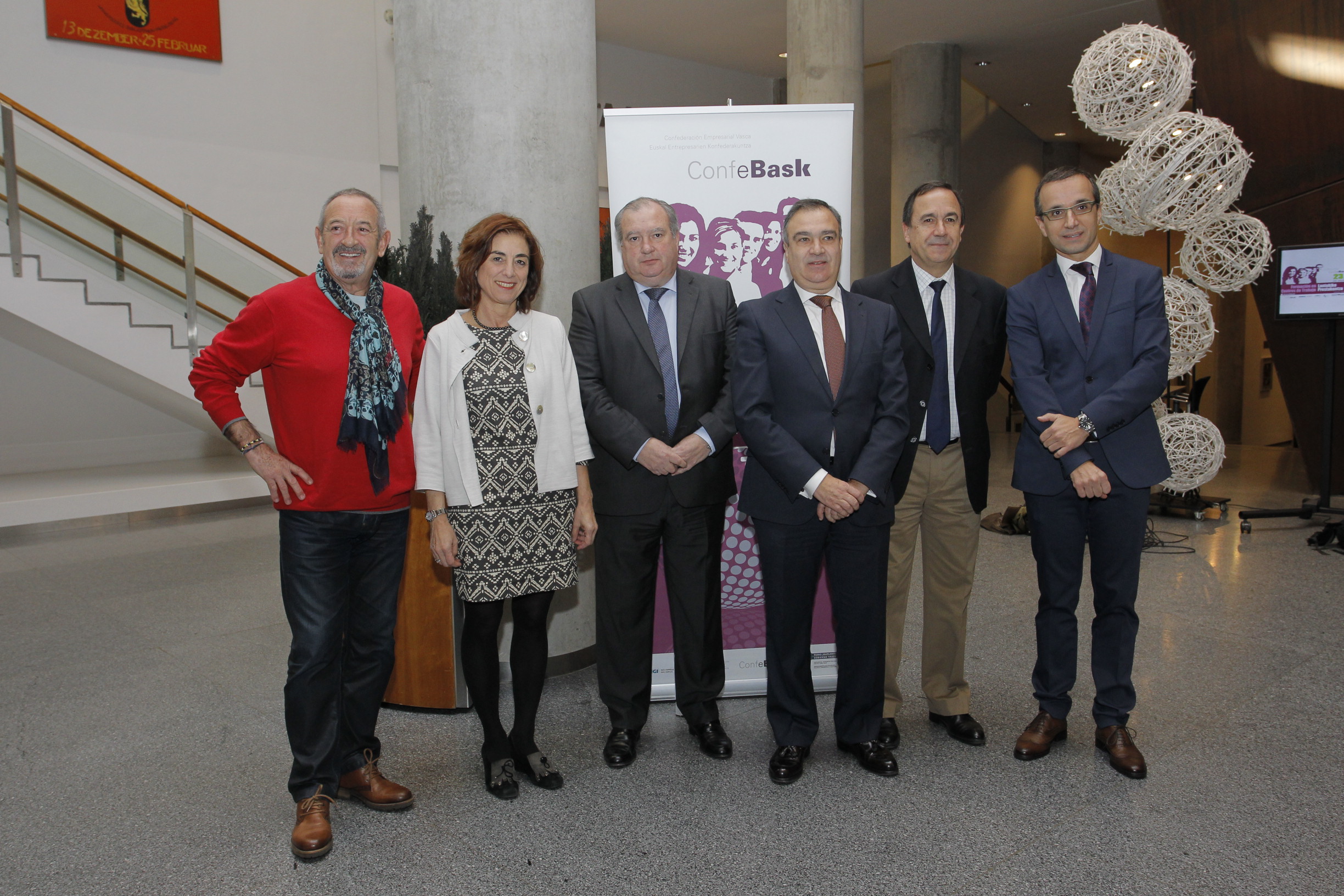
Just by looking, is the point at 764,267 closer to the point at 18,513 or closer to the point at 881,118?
the point at 18,513

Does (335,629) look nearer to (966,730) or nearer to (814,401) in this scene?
(814,401)

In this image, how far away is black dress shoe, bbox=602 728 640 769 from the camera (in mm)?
2977

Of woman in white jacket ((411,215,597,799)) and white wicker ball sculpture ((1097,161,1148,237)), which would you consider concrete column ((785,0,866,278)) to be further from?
woman in white jacket ((411,215,597,799))

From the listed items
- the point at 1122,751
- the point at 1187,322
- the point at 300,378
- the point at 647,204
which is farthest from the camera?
the point at 1187,322

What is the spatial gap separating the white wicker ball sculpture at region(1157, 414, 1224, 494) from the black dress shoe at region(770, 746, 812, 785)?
182 inches

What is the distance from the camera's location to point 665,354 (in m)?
3.01

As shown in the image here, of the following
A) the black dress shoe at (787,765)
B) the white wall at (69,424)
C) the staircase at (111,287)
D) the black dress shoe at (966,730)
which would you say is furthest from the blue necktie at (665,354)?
the white wall at (69,424)

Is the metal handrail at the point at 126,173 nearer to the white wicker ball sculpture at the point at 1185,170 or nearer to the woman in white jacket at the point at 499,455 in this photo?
the woman in white jacket at the point at 499,455

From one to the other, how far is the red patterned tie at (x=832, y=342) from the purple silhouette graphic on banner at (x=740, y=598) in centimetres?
80

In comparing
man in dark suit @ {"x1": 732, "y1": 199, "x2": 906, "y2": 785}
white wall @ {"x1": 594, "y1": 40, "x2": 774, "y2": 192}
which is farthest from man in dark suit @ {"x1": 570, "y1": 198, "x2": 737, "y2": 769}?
white wall @ {"x1": 594, "y1": 40, "x2": 774, "y2": 192}

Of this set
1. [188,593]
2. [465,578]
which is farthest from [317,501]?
[188,593]

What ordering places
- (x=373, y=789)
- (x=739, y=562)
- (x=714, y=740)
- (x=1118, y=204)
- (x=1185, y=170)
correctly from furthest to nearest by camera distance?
(x=1118, y=204) → (x=1185, y=170) → (x=739, y=562) → (x=714, y=740) → (x=373, y=789)

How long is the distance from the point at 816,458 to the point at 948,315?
731mm

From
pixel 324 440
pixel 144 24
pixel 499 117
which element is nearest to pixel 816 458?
pixel 324 440
